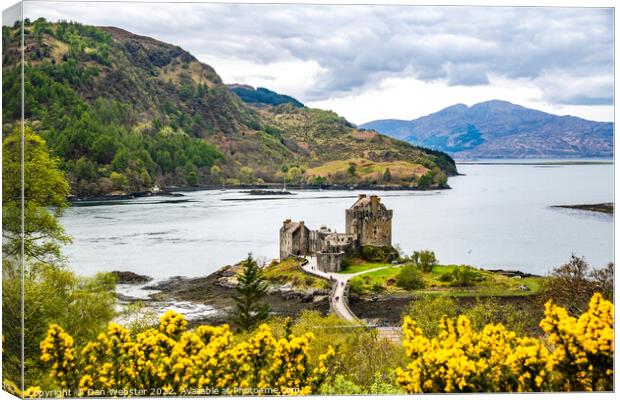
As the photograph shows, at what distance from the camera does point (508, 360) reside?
778 cm

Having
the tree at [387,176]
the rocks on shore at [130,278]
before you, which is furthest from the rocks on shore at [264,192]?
the rocks on shore at [130,278]

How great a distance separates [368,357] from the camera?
1019 cm

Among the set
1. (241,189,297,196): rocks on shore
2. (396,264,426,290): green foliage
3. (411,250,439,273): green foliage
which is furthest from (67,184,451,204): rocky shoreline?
(396,264,426,290): green foliage

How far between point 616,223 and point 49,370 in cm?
792

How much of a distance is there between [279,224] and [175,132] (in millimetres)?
4227

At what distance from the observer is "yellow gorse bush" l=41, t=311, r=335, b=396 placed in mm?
7941

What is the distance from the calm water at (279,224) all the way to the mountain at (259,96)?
2745 mm

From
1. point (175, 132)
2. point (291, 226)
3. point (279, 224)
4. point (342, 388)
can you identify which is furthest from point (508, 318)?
point (175, 132)

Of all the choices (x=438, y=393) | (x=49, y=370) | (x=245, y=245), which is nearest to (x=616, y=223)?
(x=438, y=393)

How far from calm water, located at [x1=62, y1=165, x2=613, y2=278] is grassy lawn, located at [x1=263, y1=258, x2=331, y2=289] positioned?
0.76 meters

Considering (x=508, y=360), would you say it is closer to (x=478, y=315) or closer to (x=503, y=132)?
(x=478, y=315)

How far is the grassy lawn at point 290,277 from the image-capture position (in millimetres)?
19500

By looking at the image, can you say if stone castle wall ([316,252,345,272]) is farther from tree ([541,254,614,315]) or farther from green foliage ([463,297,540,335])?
tree ([541,254,614,315])

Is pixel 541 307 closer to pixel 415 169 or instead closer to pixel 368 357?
pixel 368 357
